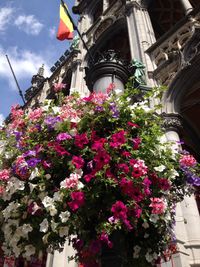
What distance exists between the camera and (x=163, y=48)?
9.95m

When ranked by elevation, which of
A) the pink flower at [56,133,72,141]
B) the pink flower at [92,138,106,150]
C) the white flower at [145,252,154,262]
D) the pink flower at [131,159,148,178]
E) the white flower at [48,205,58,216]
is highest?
the pink flower at [56,133,72,141]

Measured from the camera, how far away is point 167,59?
9.28 meters

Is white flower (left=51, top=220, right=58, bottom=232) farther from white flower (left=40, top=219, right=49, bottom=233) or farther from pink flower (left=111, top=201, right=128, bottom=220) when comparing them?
pink flower (left=111, top=201, right=128, bottom=220)

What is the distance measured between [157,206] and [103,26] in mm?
14125

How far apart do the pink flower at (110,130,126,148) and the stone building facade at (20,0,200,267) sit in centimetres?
140

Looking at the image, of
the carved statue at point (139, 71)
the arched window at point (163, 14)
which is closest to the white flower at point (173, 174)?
the carved statue at point (139, 71)

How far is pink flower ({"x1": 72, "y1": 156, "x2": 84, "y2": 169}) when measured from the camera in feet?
10.1

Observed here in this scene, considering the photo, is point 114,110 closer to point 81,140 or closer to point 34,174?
point 81,140

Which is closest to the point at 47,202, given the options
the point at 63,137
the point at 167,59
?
the point at 63,137

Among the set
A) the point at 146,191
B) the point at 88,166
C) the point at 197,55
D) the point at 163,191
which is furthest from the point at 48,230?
the point at 197,55

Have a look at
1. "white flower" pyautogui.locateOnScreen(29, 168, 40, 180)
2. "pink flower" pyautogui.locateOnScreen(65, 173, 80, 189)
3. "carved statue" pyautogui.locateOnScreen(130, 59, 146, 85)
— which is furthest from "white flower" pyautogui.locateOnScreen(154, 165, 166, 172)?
"carved statue" pyautogui.locateOnScreen(130, 59, 146, 85)

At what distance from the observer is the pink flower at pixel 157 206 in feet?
9.67

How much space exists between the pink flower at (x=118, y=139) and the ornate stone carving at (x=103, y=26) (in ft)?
41.7

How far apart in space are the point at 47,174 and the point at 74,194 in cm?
55
